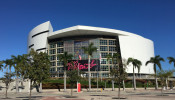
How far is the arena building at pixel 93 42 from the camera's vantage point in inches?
3930

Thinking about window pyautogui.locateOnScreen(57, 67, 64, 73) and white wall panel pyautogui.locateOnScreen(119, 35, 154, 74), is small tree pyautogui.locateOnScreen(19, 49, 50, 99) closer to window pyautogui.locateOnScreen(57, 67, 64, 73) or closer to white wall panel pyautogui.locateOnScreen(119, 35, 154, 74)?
window pyautogui.locateOnScreen(57, 67, 64, 73)

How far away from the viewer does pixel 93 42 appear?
341 ft

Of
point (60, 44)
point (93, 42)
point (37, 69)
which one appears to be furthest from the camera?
point (60, 44)

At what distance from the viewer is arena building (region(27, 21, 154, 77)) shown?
99.8 meters

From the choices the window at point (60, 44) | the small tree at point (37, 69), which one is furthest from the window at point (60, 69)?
the small tree at point (37, 69)

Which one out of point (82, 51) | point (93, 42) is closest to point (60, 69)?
point (82, 51)

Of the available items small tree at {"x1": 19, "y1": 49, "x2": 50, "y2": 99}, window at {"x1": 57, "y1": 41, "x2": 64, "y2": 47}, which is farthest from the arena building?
small tree at {"x1": 19, "y1": 49, "x2": 50, "y2": 99}

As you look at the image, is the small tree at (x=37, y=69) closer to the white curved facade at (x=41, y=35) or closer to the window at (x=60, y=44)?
the window at (x=60, y=44)

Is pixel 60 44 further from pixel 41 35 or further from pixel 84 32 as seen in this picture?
pixel 84 32

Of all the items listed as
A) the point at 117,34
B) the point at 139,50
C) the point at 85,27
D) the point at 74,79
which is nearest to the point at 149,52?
the point at 139,50

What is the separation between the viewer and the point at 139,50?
4281 inches

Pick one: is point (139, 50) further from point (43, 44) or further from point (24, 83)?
point (24, 83)

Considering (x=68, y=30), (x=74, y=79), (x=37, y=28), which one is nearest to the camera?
(x=74, y=79)

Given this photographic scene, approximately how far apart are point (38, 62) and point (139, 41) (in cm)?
8973
